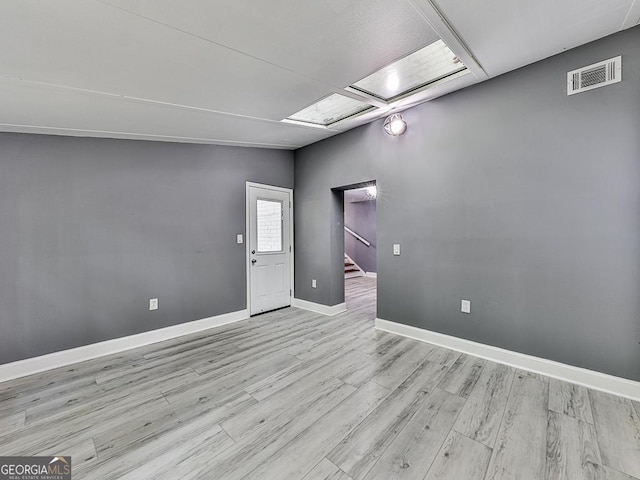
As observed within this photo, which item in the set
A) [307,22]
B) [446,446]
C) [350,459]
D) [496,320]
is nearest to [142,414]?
[350,459]

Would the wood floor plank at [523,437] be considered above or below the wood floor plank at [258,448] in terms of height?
above

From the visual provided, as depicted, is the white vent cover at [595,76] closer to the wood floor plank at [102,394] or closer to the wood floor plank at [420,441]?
the wood floor plank at [420,441]

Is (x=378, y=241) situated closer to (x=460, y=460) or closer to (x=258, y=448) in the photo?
(x=460, y=460)

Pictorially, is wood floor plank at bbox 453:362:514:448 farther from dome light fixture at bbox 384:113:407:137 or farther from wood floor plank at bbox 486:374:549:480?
dome light fixture at bbox 384:113:407:137

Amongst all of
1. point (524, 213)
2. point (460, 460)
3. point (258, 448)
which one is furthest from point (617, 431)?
point (258, 448)

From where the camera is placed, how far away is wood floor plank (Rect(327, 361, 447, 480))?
151 cm

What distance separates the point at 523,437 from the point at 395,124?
314 cm

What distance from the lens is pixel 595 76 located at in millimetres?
2141

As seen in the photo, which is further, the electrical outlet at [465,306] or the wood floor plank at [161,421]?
the electrical outlet at [465,306]

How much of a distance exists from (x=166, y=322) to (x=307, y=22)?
3.46 meters

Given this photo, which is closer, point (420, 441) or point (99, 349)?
point (420, 441)

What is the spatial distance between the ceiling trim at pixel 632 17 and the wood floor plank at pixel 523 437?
280cm

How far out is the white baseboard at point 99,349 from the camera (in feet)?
8.16

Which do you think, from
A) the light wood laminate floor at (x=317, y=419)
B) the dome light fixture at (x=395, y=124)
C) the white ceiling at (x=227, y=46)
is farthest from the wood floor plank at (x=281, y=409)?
the dome light fixture at (x=395, y=124)
